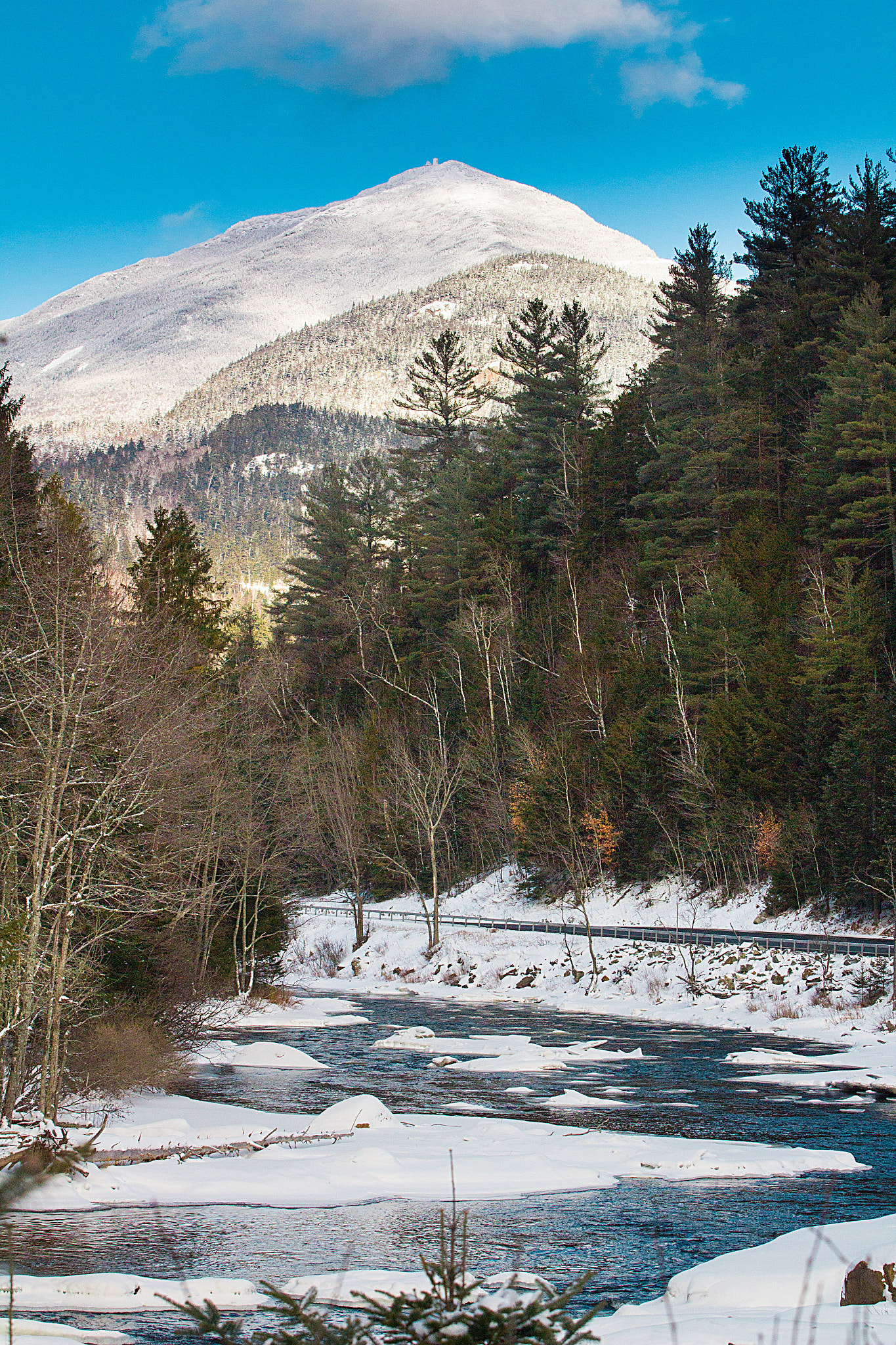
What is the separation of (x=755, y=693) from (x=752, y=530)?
9.82 m

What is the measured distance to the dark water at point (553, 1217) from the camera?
1055 centimetres

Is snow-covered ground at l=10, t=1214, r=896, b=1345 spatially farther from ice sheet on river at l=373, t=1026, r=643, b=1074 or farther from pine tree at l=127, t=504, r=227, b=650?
pine tree at l=127, t=504, r=227, b=650

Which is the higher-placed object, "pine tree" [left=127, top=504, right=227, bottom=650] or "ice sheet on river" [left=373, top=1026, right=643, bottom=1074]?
"pine tree" [left=127, top=504, right=227, bottom=650]

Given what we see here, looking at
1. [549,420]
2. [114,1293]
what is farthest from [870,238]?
[114,1293]

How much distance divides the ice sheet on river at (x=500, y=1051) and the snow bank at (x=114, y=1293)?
1516 centimetres

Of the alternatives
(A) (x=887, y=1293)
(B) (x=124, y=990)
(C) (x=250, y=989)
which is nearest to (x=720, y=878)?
(C) (x=250, y=989)

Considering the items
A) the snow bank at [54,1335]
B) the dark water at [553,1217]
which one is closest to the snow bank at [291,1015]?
the dark water at [553,1217]

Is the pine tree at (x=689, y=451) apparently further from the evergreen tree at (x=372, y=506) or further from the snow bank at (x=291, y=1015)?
the snow bank at (x=291, y=1015)

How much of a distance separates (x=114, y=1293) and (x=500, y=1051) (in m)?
18.4

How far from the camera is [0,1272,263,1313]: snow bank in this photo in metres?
9.10

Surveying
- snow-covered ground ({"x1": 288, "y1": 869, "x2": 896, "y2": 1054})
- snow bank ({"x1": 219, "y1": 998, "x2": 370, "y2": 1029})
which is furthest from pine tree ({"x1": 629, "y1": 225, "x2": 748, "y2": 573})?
snow bank ({"x1": 219, "y1": 998, "x2": 370, "y2": 1029})

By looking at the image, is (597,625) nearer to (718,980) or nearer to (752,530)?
(752,530)

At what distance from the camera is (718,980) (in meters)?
34.5

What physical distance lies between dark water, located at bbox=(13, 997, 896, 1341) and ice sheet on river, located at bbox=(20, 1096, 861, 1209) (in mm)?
469
